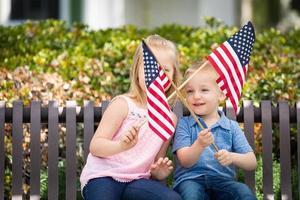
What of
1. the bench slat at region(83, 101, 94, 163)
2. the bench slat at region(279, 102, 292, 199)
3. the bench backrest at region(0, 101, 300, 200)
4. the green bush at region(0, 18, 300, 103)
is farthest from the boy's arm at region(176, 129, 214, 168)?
the green bush at region(0, 18, 300, 103)

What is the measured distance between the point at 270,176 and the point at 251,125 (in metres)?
0.33

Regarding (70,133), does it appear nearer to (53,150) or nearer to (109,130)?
(53,150)

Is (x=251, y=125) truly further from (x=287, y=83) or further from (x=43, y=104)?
(x=43, y=104)

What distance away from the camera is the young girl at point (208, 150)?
18.6 feet

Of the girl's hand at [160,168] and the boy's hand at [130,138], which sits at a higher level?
the boy's hand at [130,138]

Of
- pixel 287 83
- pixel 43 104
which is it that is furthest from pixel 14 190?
pixel 287 83

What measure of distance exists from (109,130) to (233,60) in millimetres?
806

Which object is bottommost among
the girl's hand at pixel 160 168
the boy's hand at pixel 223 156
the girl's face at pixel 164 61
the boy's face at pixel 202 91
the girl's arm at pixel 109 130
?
the girl's hand at pixel 160 168

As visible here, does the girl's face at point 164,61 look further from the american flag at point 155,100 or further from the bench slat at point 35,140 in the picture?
the bench slat at point 35,140

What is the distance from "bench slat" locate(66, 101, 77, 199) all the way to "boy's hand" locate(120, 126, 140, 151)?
71cm

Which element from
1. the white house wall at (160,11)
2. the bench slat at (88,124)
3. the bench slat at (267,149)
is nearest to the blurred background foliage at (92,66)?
the bench slat at (267,149)

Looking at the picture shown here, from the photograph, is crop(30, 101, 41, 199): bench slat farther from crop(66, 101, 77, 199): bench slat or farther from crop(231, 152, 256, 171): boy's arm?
crop(231, 152, 256, 171): boy's arm

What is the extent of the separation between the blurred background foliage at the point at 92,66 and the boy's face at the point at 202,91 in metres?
0.90

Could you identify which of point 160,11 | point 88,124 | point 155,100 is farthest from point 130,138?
point 160,11
